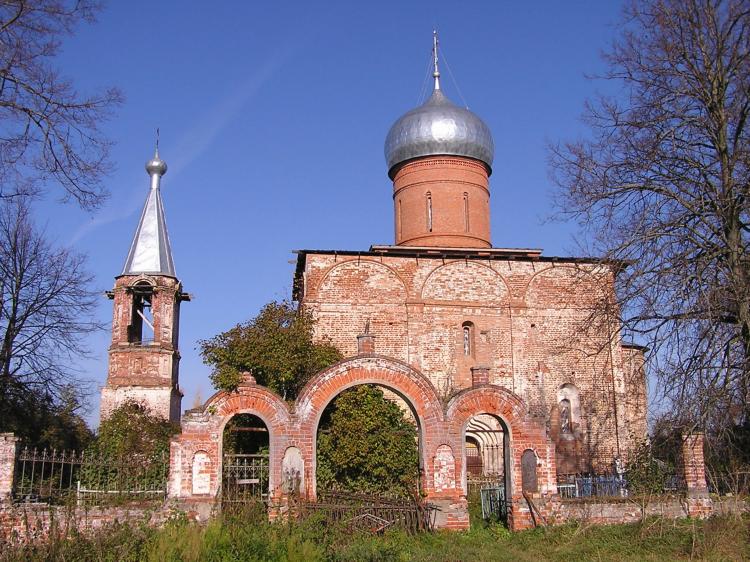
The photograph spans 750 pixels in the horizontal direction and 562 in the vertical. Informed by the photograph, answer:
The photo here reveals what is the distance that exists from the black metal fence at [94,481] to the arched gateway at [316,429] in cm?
101

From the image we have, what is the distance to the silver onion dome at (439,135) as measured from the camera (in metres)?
26.2

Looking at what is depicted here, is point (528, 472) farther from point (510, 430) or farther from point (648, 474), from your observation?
point (648, 474)

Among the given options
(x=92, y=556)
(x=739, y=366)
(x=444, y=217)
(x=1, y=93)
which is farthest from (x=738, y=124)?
(x=444, y=217)

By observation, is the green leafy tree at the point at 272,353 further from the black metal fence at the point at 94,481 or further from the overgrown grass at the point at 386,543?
the overgrown grass at the point at 386,543

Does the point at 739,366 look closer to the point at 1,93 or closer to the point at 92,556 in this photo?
the point at 92,556

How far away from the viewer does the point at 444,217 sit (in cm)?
2575

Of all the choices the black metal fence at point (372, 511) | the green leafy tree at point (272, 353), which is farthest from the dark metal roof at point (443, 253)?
the black metal fence at point (372, 511)

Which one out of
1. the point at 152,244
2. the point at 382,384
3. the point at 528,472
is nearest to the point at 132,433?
the point at 152,244

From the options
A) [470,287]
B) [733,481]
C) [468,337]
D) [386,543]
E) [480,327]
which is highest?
[470,287]

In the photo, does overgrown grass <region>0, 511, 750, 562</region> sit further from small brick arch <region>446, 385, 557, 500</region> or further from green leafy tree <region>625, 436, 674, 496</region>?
small brick arch <region>446, 385, 557, 500</region>

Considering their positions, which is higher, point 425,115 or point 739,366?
point 425,115

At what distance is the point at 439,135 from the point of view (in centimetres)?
2616

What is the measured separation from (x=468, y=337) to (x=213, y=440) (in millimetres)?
10203

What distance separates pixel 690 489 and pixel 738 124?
6762 millimetres
